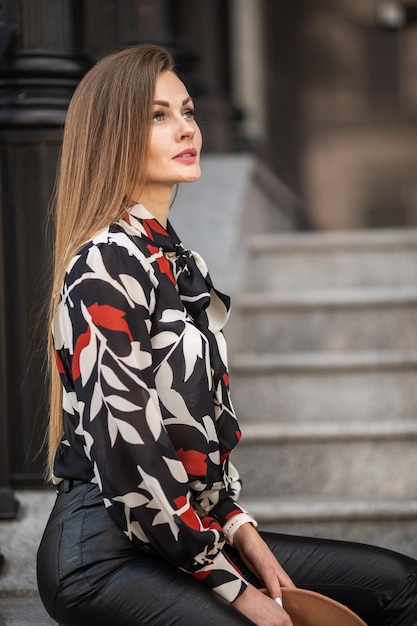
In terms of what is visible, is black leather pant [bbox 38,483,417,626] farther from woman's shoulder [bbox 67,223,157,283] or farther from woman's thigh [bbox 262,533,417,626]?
woman's shoulder [bbox 67,223,157,283]

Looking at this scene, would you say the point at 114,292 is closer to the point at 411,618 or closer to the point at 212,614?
the point at 212,614

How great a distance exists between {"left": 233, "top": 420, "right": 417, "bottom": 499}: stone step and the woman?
108cm

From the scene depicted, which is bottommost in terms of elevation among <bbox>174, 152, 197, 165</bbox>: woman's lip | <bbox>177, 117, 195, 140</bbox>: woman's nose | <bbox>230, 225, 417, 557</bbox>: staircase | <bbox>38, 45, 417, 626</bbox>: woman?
<bbox>230, 225, 417, 557</bbox>: staircase

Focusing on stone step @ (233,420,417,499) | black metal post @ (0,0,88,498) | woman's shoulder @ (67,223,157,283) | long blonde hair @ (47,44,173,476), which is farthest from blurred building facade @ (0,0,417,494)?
woman's shoulder @ (67,223,157,283)

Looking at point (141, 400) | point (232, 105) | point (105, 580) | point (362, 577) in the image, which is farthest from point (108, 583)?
point (232, 105)

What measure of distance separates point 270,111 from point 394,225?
4.33ft

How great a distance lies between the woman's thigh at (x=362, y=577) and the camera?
2061 mm

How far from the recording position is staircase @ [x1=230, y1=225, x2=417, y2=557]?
2998 mm

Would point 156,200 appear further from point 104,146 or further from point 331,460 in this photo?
point 331,460

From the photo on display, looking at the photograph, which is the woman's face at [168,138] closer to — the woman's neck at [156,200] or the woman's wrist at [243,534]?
the woman's neck at [156,200]

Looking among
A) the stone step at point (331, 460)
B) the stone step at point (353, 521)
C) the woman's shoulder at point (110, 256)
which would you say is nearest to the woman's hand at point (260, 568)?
the woman's shoulder at point (110, 256)

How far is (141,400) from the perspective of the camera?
5.77ft

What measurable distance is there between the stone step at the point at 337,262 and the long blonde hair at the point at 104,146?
90.3 inches

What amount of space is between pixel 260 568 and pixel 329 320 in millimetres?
1965
